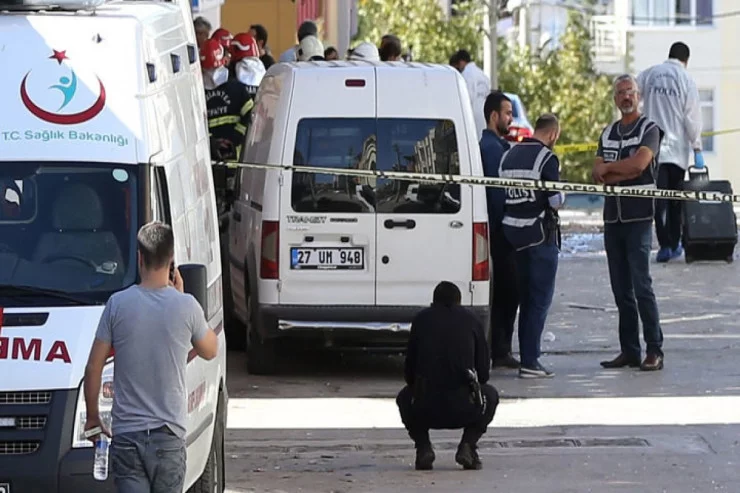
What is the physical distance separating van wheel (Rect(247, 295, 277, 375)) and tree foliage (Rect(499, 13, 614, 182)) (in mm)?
36090

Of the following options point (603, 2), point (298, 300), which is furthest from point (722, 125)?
point (298, 300)

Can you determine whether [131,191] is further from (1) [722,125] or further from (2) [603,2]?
(2) [603,2]

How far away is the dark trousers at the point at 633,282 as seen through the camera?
13.2m

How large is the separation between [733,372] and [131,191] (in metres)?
6.71

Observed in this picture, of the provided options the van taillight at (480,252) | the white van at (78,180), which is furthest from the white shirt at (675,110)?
the white van at (78,180)

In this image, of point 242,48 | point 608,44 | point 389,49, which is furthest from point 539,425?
point 608,44

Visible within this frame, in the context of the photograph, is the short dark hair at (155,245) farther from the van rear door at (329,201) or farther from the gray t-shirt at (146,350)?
the van rear door at (329,201)

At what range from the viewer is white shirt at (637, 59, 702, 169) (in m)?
19.2

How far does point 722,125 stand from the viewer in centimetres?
5531

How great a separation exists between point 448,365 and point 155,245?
340 centimetres

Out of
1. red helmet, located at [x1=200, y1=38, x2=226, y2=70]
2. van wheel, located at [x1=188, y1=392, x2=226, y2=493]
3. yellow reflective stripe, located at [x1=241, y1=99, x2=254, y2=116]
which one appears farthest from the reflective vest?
van wheel, located at [x1=188, y1=392, x2=226, y2=493]

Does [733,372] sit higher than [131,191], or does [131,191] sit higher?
[131,191]

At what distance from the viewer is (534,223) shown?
1303 cm

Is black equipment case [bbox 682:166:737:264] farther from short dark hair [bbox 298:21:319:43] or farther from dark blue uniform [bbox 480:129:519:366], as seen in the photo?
dark blue uniform [bbox 480:129:519:366]
